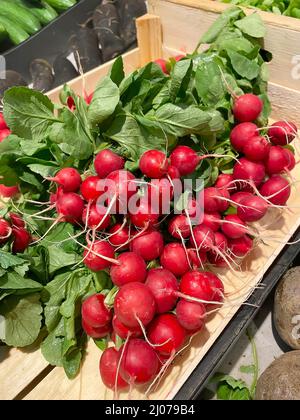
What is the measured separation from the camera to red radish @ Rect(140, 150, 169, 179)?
0.98 m

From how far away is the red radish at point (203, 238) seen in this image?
1.05 meters

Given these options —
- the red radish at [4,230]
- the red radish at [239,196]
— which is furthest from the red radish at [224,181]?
the red radish at [4,230]

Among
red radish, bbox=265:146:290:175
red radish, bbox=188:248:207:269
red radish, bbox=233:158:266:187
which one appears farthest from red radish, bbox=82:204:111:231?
red radish, bbox=265:146:290:175

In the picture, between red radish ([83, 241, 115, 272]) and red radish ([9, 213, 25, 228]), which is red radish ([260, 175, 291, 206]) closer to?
red radish ([83, 241, 115, 272])

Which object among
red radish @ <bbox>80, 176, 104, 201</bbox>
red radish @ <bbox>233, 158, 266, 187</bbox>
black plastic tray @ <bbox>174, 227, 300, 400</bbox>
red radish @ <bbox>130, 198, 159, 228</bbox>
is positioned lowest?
black plastic tray @ <bbox>174, 227, 300, 400</bbox>

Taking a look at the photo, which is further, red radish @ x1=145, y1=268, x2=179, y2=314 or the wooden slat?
the wooden slat

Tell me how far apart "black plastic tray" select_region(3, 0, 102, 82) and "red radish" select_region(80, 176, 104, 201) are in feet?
5.41

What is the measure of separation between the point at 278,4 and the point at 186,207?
4.86 feet

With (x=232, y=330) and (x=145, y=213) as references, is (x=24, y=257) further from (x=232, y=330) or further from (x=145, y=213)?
(x=232, y=330)

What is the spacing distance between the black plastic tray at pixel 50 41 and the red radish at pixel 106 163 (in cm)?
162

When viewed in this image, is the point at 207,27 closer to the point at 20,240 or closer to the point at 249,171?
the point at 249,171

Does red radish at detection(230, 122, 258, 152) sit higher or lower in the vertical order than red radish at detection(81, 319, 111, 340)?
higher

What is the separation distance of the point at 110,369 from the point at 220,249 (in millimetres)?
477

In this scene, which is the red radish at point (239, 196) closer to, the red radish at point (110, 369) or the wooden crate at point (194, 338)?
the wooden crate at point (194, 338)
